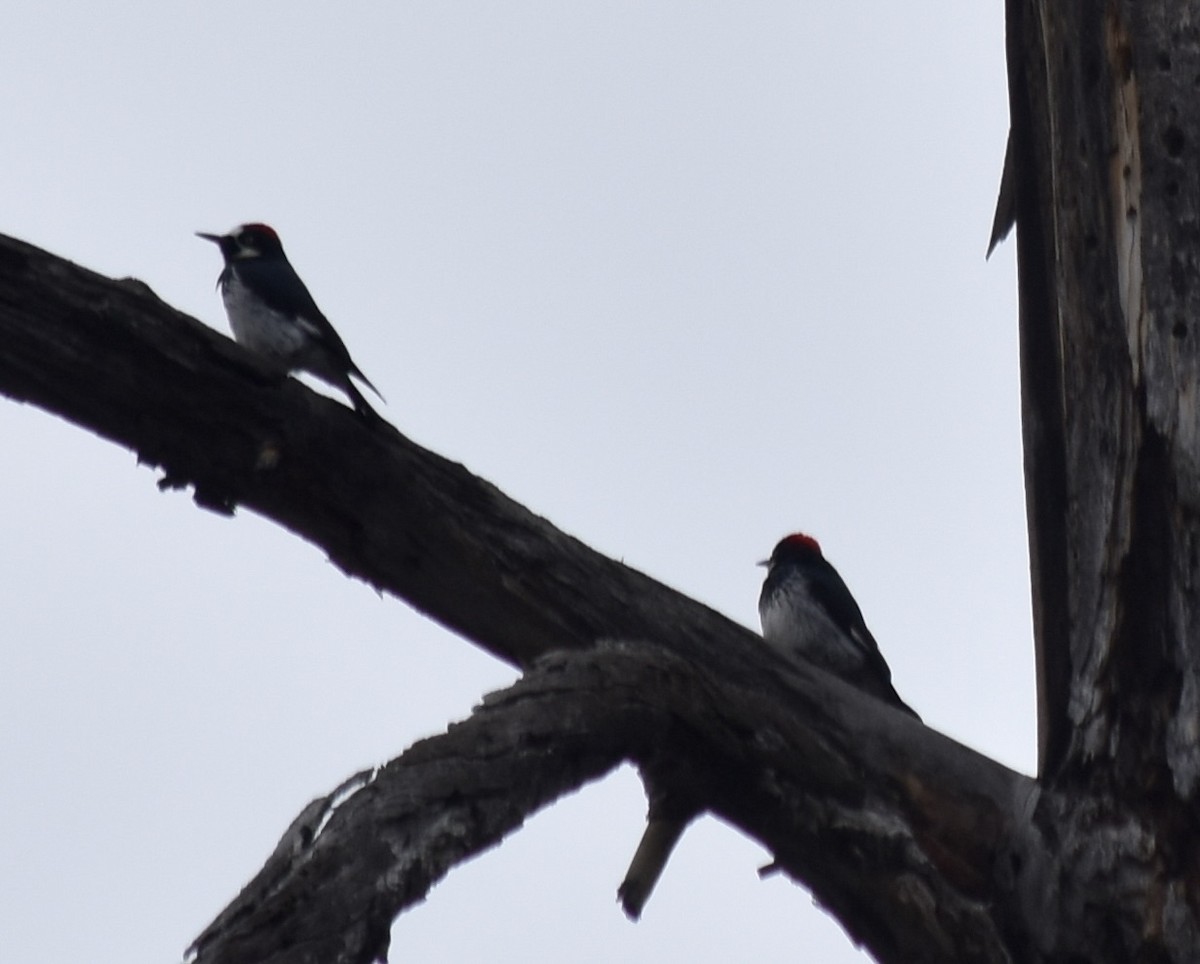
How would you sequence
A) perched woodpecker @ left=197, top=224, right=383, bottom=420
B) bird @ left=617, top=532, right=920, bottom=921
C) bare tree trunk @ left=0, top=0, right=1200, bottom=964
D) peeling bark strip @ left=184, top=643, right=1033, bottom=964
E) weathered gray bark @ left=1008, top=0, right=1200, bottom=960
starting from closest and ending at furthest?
1. peeling bark strip @ left=184, top=643, right=1033, bottom=964
2. bare tree trunk @ left=0, top=0, right=1200, bottom=964
3. weathered gray bark @ left=1008, top=0, right=1200, bottom=960
4. perched woodpecker @ left=197, top=224, right=383, bottom=420
5. bird @ left=617, top=532, right=920, bottom=921

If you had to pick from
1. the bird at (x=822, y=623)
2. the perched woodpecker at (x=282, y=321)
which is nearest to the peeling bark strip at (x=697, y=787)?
the bird at (x=822, y=623)

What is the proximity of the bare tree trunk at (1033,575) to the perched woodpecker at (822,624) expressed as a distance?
284 cm

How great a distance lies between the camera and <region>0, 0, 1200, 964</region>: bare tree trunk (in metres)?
3.34

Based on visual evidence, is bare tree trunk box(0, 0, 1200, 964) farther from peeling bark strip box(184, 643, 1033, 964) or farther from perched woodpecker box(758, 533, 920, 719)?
perched woodpecker box(758, 533, 920, 719)

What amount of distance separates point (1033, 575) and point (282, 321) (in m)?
3.13

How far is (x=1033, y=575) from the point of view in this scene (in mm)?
3998

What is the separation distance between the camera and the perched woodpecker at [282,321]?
601cm

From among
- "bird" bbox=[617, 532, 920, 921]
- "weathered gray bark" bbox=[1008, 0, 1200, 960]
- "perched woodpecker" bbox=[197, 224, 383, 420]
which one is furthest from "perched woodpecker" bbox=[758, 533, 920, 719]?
"weathered gray bark" bbox=[1008, 0, 1200, 960]

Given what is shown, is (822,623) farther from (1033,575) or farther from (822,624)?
(1033,575)

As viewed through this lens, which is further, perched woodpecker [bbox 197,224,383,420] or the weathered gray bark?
perched woodpecker [bbox 197,224,383,420]

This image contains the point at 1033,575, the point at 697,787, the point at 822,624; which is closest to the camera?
the point at 697,787

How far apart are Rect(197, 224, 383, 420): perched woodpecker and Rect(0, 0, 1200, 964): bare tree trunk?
2211mm

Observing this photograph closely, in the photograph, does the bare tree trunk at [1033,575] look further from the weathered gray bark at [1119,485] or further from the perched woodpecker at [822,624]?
the perched woodpecker at [822,624]

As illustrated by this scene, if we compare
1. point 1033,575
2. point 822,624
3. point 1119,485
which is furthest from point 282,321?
point 1119,485
